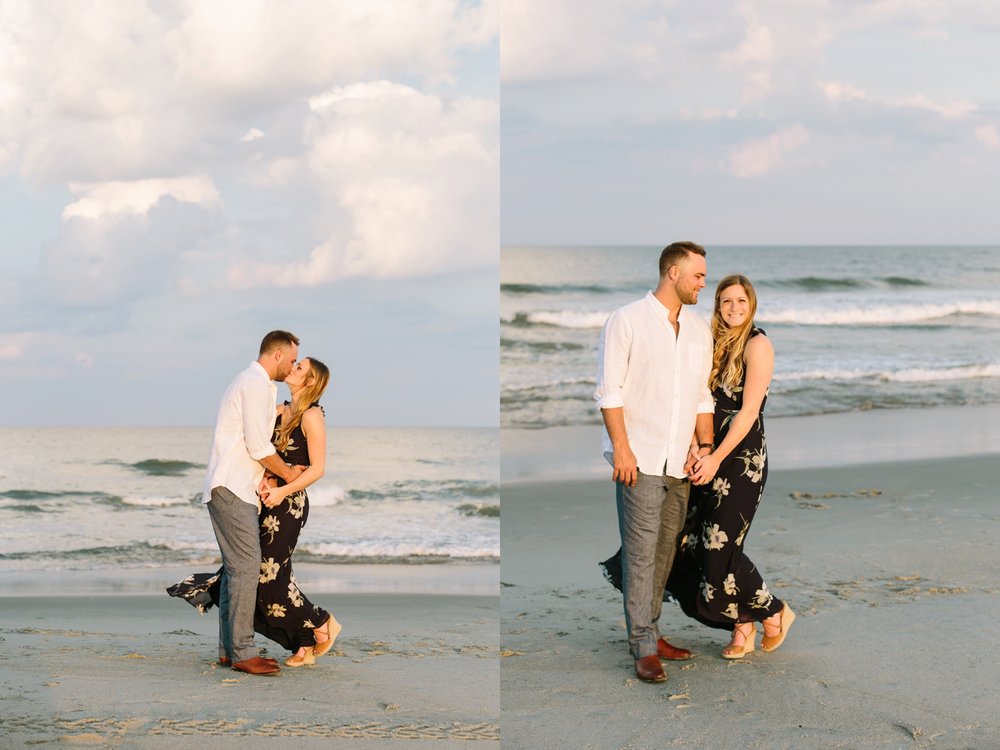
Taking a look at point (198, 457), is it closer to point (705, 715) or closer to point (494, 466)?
point (494, 466)

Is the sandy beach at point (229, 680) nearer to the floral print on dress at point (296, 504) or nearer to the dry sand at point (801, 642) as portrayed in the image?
the dry sand at point (801, 642)

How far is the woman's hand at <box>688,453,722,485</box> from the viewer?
4.75m

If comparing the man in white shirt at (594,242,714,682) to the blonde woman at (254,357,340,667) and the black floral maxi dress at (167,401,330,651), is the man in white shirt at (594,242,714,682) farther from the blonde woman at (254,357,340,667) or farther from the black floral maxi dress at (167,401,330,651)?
the black floral maxi dress at (167,401,330,651)

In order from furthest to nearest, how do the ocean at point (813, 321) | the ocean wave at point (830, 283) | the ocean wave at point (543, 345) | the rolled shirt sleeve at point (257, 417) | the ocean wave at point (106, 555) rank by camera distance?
the ocean wave at point (830, 283), the ocean wave at point (543, 345), the ocean at point (813, 321), the ocean wave at point (106, 555), the rolled shirt sleeve at point (257, 417)

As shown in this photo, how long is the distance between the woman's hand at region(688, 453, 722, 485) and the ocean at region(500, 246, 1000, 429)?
32.3ft

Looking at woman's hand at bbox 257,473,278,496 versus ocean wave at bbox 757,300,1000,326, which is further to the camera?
ocean wave at bbox 757,300,1000,326

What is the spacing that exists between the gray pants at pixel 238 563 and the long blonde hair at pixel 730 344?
2368 mm

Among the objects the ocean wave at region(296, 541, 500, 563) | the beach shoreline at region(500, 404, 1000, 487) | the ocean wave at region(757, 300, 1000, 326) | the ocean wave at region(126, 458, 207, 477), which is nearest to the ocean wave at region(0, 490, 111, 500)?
the ocean wave at region(126, 458, 207, 477)

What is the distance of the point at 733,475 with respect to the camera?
4.89 m

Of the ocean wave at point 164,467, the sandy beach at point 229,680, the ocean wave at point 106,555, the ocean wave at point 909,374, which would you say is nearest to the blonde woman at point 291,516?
the sandy beach at point 229,680

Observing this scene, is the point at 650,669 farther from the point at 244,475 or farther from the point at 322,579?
the point at 322,579

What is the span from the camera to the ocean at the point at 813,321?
16734 millimetres

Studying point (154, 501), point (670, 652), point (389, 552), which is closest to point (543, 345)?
point (154, 501)

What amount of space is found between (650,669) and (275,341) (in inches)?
94.5
